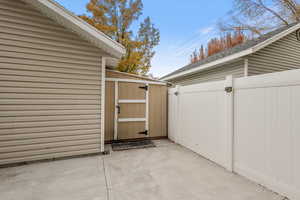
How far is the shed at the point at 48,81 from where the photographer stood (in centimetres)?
269

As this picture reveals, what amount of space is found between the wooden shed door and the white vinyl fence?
5.61ft

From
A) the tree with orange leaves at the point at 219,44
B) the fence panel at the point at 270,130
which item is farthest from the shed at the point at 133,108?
the tree with orange leaves at the point at 219,44

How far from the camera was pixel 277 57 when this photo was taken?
15.2ft

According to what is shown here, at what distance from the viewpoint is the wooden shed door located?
4281mm

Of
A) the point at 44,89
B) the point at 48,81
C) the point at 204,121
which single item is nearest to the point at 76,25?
the point at 48,81

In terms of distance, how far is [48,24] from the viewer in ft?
9.61

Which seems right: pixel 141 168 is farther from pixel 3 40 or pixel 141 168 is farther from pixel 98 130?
pixel 3 40

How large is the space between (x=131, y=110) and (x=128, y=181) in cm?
243

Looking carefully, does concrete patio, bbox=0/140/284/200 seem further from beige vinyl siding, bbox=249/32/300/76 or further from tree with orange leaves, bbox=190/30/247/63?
tree with orange leaves, bbox=190/30/247/63

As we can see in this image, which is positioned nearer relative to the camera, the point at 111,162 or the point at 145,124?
the point at 111,162

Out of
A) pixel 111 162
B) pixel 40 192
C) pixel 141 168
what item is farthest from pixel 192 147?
pixel 40 192

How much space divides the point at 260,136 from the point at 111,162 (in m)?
2.66

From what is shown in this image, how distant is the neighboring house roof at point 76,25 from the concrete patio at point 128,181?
2495mm

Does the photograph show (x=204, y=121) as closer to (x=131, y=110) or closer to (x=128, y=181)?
(x=128, y=181)
